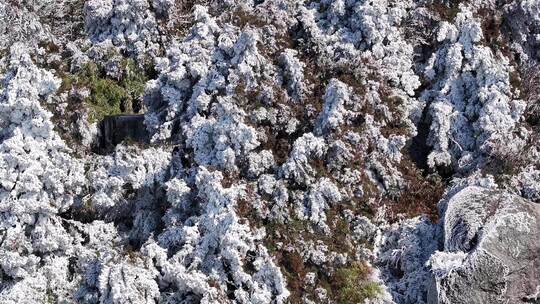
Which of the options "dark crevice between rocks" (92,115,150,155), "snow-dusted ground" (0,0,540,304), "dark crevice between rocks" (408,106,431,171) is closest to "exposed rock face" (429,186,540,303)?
"snow-dusted ground" (0,0,540,304)

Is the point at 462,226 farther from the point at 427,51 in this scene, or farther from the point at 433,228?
the point at 427,51

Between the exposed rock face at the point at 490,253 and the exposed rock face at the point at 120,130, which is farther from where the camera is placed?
the exposed rock face at the point at 120,130

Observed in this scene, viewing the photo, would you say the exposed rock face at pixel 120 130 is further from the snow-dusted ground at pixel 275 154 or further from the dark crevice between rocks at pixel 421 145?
the dark crevice between rocks at pixel 421 145

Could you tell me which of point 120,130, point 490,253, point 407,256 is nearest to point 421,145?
point 407,256

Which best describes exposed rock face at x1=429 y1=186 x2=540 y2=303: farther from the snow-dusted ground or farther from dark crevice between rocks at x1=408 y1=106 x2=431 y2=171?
dark crevice between rocks at x1=408 y1=106 x2=431 y2=171

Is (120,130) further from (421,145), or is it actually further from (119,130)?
(421,145)

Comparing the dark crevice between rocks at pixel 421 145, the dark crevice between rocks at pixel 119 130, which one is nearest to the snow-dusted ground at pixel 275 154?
the dark crevice between rocks at pixel 421 145
